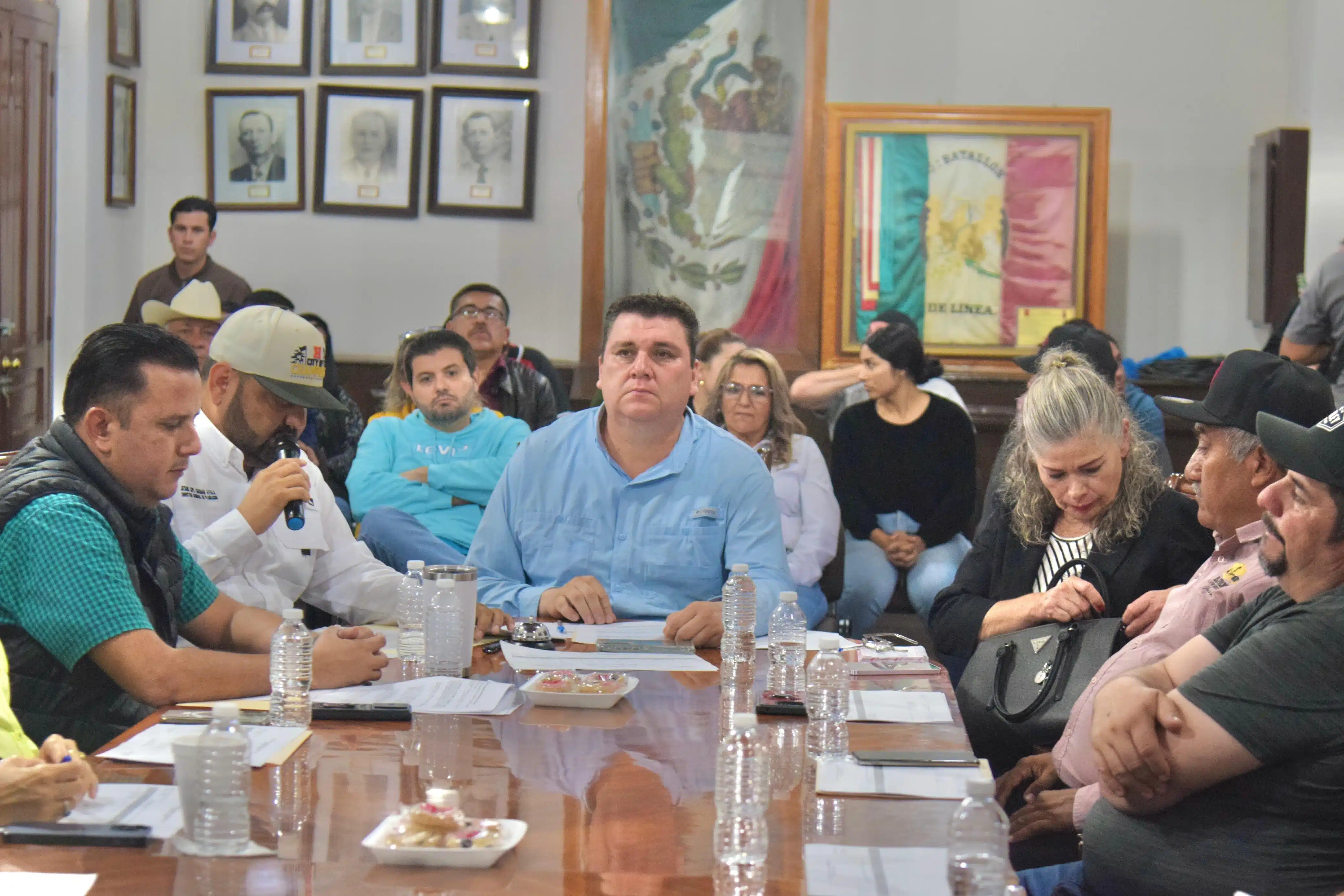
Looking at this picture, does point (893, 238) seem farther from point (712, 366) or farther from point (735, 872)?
point (735, 872)

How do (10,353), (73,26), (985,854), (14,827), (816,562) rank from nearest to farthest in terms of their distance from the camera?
(985,854)
(14,827)
(816,562)
(10,353)
(73,26)

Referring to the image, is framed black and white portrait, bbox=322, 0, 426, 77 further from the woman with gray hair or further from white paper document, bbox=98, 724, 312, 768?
white paper document, bbox=98, 724, 312, 768

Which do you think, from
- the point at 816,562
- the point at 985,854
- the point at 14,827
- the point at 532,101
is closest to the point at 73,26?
the point at 532,101

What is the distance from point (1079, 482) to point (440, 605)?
145 cm

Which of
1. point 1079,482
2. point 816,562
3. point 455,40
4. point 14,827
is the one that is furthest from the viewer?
point 455,40

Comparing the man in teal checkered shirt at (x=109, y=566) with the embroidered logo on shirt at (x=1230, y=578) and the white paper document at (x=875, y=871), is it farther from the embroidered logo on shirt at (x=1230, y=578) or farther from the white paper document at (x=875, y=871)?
the embroidered logo on shirt at (x=1230, y=578)

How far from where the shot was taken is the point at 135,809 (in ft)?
5.56

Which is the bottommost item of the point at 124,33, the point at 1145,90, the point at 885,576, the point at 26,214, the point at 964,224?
the point at 885,576

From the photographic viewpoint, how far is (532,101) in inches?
292

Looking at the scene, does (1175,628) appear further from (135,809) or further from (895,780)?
(135,809)

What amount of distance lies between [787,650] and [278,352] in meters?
1.43

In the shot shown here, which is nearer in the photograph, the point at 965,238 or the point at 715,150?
the point at 965,238

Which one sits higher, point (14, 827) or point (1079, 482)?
point (1079, 482)

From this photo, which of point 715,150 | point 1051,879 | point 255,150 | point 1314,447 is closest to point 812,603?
point 1051,879
